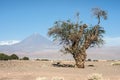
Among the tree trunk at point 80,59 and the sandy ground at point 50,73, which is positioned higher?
the tree trunk at point 80,59

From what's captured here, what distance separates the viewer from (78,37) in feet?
182

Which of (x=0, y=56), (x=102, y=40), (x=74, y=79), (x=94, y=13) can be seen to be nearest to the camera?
(x=74, y=79)

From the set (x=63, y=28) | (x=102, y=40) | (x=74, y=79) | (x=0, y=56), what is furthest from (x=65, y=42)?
(x=0, y=56)

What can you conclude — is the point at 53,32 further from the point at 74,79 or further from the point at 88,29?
the point at 74,79

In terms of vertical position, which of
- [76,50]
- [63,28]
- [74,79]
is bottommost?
[74,79]

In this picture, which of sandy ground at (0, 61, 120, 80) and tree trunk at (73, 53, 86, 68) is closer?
sandy ground at (0, 61, 120, 80)

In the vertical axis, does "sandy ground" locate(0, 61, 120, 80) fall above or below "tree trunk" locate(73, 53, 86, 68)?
below

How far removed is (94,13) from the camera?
2176 inches

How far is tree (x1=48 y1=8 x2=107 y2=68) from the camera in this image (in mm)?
55688

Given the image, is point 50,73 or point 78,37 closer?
point 50,73

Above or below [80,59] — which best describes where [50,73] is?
below

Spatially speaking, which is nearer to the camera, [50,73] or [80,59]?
[50,73]

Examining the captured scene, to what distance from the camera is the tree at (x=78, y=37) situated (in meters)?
55.7

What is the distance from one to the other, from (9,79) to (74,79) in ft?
A: 19.0
